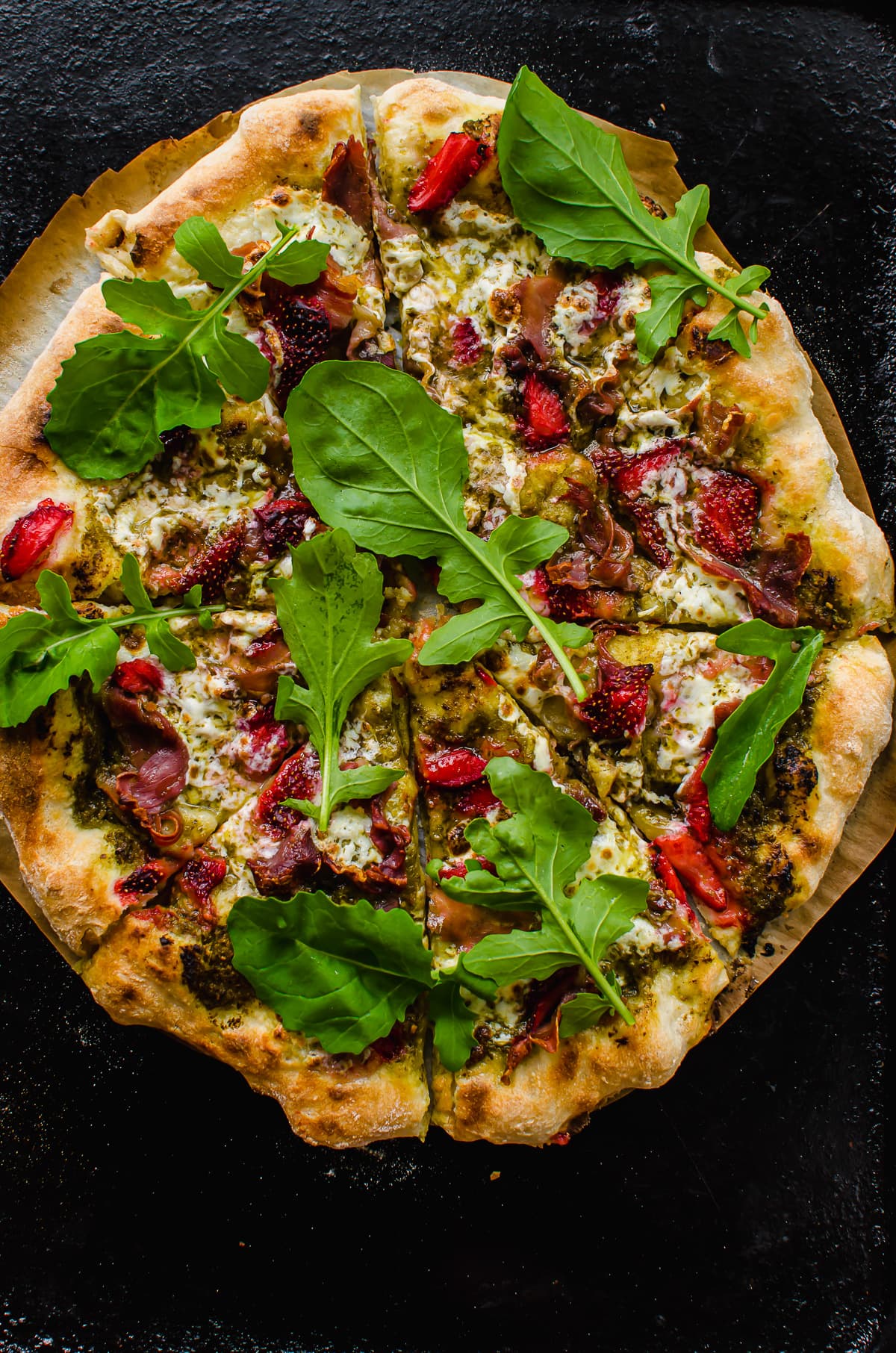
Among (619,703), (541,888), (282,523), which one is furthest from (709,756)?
(282,523)

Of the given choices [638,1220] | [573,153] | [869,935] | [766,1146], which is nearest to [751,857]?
[869,935]

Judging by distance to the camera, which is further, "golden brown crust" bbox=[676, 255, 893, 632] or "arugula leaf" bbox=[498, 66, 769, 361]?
"golden brown crust" bbox=[676, 255, 893, 632]

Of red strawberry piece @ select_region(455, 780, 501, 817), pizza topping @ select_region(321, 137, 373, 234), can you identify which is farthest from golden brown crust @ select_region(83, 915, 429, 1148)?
pizza topping @ select_region(321, 137, 373, 234)

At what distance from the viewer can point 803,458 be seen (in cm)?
284

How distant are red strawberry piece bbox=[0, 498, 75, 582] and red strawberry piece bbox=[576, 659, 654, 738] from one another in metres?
1.58

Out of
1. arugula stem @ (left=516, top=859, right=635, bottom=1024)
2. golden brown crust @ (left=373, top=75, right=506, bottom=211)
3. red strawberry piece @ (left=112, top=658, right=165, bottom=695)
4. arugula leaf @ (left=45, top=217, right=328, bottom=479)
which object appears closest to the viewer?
arugula stem @ (left=516, top=859, right=635, bottom=1024)

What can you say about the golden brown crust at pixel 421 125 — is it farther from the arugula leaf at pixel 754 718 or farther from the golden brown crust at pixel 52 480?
the arugula leaf at pixel 754 718

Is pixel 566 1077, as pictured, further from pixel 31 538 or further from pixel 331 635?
pixel 31 538

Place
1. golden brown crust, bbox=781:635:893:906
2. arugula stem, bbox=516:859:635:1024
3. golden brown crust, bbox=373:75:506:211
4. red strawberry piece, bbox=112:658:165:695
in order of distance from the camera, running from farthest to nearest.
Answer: golden brown crust, bbox=373:75:506:211, golden brown crust, bbox=781:635:893:906, red strawberry piece, bbox=112:658:165:695, arugula stem, bbox=516:859:635:1024

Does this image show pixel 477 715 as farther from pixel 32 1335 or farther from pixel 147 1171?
pixel 32 1335

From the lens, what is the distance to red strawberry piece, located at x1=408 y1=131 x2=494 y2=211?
2.83 m

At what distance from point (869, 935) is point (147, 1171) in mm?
2539

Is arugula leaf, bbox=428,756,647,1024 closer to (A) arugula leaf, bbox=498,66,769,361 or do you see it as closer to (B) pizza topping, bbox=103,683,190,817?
(B) pizza topping, bbox=103,683,190,817

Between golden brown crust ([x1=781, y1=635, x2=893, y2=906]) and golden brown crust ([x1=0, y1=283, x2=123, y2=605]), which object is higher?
golden brown crust ([x1=0, y1=283, x2=123, y2=605])
